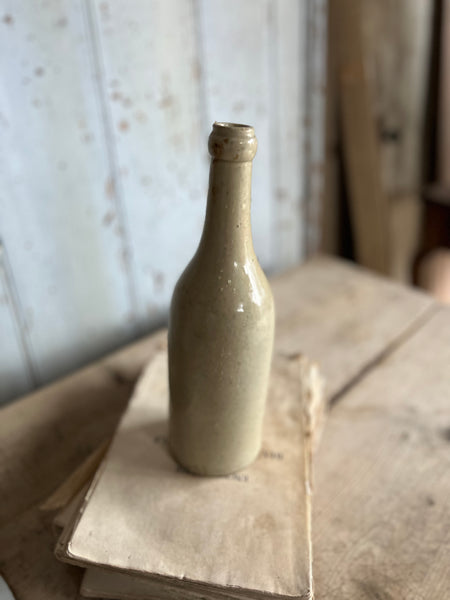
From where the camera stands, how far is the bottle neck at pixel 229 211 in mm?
326

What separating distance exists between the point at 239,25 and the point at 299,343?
0.53 metres

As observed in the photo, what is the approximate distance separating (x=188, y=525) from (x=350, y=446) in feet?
0.70

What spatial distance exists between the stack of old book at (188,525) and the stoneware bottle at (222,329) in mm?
34

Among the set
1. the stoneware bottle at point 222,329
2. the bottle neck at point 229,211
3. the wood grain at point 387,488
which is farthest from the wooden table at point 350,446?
the bottle neck at point 229,211

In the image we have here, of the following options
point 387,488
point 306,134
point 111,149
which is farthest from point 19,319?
point 306,134

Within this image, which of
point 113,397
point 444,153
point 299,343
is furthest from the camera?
point 444,153

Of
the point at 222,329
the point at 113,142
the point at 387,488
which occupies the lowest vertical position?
the point at 387,488

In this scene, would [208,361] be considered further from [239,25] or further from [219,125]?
[239,25]

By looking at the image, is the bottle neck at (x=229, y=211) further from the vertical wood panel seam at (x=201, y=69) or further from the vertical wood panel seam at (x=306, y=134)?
the vertical wood panel seam at (x=306, y=134)

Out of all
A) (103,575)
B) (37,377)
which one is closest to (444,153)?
(37,377)

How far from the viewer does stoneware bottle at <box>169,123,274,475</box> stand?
33 cm

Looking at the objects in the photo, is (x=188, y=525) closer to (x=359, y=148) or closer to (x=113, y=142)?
(x=113, y=142)

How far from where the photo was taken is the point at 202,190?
31.3 inches

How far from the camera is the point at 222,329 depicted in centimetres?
35
